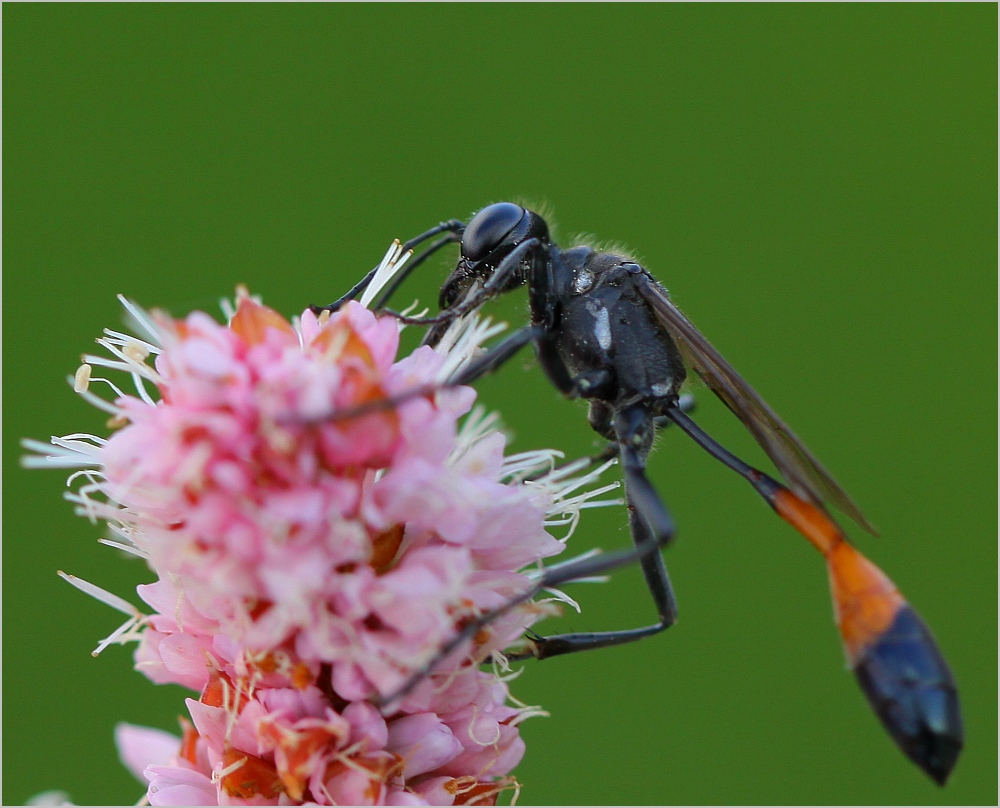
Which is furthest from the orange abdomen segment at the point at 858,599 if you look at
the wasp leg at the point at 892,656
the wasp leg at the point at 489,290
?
the wasp leg at the point at 489,290

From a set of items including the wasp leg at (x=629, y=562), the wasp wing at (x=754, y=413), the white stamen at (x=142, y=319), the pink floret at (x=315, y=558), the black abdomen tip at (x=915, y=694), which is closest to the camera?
the pink floret at (x=315, y=558)

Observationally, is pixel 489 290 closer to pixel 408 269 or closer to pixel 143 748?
pixel 408 269

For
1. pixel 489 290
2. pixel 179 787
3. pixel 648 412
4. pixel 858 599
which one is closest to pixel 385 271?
pixel 489 290

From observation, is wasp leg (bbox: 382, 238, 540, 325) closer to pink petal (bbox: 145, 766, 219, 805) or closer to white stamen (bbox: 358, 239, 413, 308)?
white stamen (bbox: 358, 239, 413, 308)

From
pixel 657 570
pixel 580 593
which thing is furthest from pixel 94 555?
pixel 657 570

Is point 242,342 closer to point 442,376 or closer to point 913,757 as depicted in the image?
point 442,376

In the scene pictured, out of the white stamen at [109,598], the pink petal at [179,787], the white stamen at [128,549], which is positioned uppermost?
the white stamen at [128,549]

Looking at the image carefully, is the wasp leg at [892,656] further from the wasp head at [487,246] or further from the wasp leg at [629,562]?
the wasp head at [487,246]
